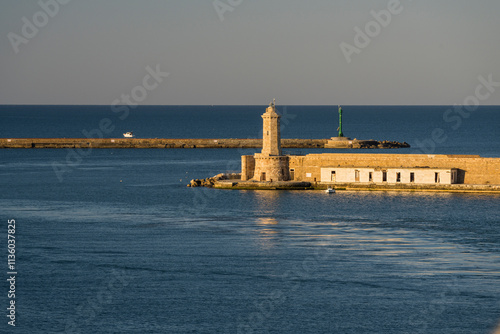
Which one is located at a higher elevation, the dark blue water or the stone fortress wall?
the stone fortress wall

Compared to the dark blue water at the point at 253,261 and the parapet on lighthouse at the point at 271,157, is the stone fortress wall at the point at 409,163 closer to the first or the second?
the parapet on lighthouse at the point at 271,157

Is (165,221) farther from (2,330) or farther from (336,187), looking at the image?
(2,330)

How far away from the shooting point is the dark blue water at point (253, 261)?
38303 millimetres

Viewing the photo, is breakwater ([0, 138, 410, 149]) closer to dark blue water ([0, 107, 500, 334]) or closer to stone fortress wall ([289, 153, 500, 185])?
dark blue water ([0, 107, 500, 334])

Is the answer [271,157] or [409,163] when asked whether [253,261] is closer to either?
[271,157]

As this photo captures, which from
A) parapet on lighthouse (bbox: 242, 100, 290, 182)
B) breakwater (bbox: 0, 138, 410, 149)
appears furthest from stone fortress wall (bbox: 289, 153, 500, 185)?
breakwater (bbox: 0, 138, 410, 149)

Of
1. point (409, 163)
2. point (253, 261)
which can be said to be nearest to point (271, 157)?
point (409, 163)

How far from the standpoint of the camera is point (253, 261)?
47.7 meters

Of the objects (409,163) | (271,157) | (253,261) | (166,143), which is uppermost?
(166,143)

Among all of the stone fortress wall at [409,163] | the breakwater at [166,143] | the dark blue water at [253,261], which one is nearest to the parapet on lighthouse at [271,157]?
the stone fortress wall at [409,163]

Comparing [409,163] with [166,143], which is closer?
[409,163]

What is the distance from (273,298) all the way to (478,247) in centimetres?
1441

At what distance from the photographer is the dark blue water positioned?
126ft

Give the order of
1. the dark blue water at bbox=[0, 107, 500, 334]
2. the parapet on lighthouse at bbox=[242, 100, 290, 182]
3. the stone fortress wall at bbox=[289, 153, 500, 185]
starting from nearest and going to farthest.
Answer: the dark blue water at bbox=[0, 107, 500, 334] < the stone fortress wall at bbox=[289, 153, 500, 185] < the parapet on lighthouse at bbox=[242, 100, 290, 182]
